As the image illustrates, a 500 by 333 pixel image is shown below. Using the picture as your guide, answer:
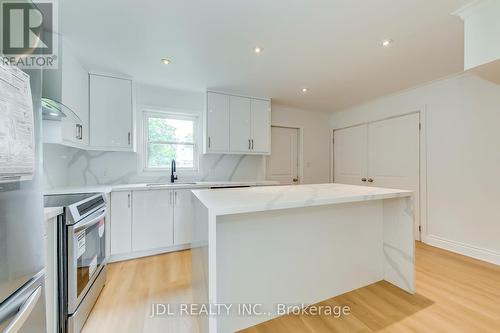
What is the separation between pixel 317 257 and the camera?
5.81ft

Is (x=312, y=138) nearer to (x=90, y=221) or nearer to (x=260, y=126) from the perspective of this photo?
(x=260, y=126)

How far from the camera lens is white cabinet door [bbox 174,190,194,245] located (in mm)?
2920

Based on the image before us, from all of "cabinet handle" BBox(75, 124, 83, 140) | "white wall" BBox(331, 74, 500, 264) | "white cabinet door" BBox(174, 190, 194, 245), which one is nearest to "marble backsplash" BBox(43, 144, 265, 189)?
"cabinet handle" BBox(75, 124, 83, 140)

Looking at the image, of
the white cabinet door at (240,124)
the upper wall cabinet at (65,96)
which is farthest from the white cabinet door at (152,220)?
the white cabinet door at (240,124)

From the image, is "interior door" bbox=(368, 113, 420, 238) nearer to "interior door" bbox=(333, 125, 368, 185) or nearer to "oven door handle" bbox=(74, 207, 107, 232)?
"interior door" bbox=(333, 125, 368, 185)

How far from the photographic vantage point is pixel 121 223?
8.63 ft

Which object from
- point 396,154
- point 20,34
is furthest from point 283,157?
point 20,34

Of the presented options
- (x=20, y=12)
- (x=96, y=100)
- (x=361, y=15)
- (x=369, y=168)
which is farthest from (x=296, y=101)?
(x=20, y=12)

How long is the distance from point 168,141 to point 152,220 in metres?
1.28

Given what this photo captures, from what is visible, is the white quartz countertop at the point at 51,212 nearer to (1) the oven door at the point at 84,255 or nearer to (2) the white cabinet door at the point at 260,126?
(1) the oven door at the point at 84,255

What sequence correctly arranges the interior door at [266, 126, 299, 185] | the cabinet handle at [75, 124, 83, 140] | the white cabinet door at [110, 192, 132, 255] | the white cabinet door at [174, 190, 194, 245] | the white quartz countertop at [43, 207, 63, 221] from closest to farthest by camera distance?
1. the white quartz countertop at [43, 207, 63, 221]
2. the cabinet handle at [75, 124, 83, 140]
3. the white cabinet door at [110, 192, 132, 255]
4. the white cabinet door at [174, 190, 194, 245]
5. the interior door at [266, 126, 299, 185]

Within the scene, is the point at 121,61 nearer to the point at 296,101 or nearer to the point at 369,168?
the point at 296,101

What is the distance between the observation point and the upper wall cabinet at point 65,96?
199cm

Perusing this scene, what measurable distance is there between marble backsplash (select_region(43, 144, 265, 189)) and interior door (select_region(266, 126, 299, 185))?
1.07 ft
